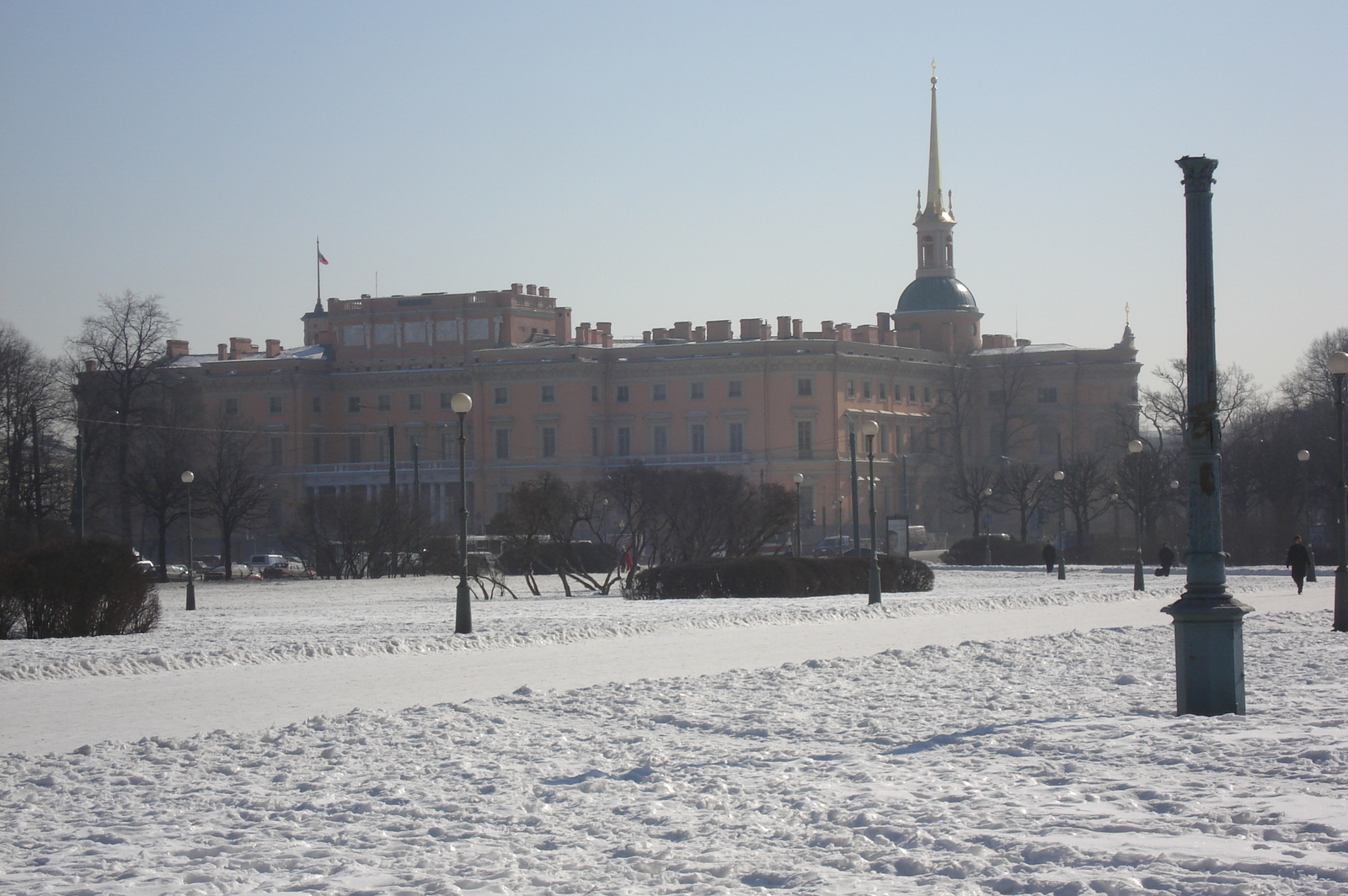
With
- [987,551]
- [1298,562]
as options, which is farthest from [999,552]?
[1298,562]

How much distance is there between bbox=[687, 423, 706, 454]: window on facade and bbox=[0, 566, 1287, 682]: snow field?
54.4 m

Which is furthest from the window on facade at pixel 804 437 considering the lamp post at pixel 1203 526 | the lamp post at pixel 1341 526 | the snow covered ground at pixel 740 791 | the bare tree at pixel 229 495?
the lamp post at pixel 1203 526

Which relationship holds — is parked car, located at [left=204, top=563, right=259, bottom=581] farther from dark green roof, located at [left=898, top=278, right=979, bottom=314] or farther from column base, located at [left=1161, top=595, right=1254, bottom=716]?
dark green roof, located at [left=898, top=278, right=979, bottom=314]

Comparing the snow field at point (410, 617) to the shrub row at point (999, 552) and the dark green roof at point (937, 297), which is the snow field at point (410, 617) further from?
the dark green roof at point (937, 297)

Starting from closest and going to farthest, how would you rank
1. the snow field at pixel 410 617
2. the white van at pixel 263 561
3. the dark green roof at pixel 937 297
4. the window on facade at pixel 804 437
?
the snow field at pixel 410 617, the white van at pixel 263 561, the window on facade at pixel 804 437, the dark green roof at pixel 937 297

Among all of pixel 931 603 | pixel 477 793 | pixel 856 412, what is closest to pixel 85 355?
pixel 931 603

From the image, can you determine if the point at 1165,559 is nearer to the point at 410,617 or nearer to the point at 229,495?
the point at 410,617

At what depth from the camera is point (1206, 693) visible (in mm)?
11562

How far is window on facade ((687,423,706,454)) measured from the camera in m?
97.1

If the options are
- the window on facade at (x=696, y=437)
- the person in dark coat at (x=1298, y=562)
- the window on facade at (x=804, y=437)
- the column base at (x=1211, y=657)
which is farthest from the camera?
the window on facade at (x=696, y=437)

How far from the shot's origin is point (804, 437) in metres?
94.9

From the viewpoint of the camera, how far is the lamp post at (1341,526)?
22.0 m

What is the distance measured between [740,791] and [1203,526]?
4.42 meters

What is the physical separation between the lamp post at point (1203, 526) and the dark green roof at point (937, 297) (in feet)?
311
